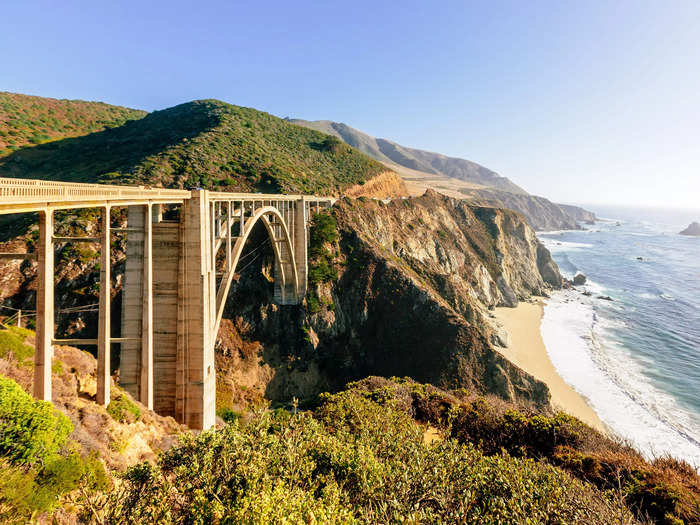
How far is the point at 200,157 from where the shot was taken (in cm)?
3972

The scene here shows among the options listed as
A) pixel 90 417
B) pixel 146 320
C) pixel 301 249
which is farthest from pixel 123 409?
pixel 301 249

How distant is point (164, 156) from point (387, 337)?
35965 millimetres

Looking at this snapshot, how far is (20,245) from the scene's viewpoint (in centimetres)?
2309

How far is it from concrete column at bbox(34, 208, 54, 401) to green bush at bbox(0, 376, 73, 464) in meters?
0.35

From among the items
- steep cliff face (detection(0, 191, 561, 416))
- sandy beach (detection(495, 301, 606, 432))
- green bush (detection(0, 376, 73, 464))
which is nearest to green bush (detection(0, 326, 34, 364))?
green bush (detection(0, 376, 73, 464))

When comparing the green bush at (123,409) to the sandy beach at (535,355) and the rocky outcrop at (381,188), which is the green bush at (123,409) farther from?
the rocky outcrop at (381,188)

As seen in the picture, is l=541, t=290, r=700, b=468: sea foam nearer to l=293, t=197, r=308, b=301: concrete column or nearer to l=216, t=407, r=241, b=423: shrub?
l=216, t=407, r=241, b=423: shrub

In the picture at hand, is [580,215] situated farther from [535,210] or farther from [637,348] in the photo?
[637,348]

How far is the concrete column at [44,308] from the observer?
6297 millimetres

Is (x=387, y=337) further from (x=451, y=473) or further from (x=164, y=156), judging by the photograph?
(x=164, y=156)

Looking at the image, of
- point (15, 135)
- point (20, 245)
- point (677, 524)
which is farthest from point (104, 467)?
point (15, 135)

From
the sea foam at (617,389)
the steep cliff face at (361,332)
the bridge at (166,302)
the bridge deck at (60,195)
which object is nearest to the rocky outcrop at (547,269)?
the sea foam at (617,389)

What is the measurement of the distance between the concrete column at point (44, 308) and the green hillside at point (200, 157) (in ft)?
102

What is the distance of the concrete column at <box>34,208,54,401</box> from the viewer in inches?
248
